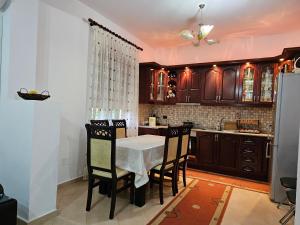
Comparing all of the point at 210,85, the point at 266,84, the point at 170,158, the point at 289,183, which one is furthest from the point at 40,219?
the point at 266,84

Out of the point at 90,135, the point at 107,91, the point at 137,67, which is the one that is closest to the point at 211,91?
the point at 137,67

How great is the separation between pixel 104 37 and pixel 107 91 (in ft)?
3.19

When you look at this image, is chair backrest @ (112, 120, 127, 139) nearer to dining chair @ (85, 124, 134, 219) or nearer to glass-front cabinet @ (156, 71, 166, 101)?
dining chair @ (85, 124, 134, 219)

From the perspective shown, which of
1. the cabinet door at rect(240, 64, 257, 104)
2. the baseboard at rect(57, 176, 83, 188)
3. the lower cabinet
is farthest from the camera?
the cabinet door at rect(240, 64, 257, 104)

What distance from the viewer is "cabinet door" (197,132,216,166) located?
428 cm

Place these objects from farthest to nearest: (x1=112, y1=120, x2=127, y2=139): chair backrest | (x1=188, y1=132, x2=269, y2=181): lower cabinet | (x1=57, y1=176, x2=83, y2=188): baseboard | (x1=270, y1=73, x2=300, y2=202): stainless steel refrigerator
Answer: (x1=188, y1=132, x2=269, y2=181): lower cabinet → (x1=112, y1=120, x2=127, y2=139): chair backrest → (x1=57, y1=176, x2=83, y2=188): baseboard → (x1=270, y1=73, x2=300, y2=202): stainless steel refrigerator

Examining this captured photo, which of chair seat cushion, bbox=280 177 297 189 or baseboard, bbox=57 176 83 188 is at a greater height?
chair seat cushion, bbox=280 177 297 189

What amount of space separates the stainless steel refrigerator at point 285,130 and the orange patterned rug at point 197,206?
0.76 m

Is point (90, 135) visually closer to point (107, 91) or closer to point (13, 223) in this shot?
point (13, 223)

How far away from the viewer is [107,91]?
3818mm

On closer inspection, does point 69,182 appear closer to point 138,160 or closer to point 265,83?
point 138,160

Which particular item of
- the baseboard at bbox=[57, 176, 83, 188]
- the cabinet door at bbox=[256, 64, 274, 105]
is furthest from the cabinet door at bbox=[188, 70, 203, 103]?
the baseboard at bbox=[57, 176, 83, 188]

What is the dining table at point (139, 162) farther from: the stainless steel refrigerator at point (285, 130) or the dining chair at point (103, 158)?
the stainless steel refrigerator at point (285, 130)

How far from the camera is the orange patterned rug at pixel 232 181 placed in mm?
3512
